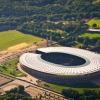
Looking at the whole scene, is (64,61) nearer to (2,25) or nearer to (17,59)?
(17,59)

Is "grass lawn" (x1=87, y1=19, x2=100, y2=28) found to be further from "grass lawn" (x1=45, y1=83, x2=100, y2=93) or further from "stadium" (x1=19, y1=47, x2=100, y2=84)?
"grass lawn" (x1=45, y1=83, x2=100, y2=93)

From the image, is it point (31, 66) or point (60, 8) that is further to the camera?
point (60, 8)

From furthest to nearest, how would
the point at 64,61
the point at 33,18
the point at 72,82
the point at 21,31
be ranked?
the point at 33,18 → the point at 21,31 → the point at 64,61 → the point at 72,82

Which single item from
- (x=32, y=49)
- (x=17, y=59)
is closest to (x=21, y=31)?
(x=32, y=49)

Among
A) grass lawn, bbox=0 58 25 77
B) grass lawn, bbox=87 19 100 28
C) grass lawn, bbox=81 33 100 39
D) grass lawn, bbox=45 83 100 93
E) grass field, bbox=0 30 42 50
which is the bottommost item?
grass lawn, bbox=45 83 100 93

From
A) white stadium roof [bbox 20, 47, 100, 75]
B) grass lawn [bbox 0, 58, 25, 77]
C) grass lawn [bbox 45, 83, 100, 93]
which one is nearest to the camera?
grass lawn [bbox 45, 83, 100, 93]

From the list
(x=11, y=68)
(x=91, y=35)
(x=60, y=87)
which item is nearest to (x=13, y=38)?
(x=91, y=35)

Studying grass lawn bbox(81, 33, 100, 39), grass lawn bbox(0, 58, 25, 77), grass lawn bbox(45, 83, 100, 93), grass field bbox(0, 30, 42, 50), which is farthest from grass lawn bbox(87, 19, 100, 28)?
grass lawn bbox(45, 83, 100, 93)
